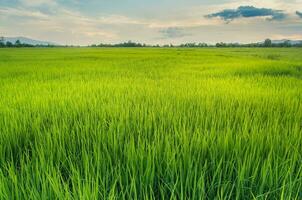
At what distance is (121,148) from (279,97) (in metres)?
2.25

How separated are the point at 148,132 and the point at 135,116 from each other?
1.00ft

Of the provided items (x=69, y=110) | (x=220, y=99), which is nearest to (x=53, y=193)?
(x=69, y=110)

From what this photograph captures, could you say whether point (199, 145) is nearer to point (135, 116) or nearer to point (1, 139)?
point (135, 116)

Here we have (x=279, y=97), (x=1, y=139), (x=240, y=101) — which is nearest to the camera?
(x=1, y=139)

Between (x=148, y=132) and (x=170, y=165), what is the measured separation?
1.92ft

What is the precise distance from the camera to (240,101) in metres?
2.84

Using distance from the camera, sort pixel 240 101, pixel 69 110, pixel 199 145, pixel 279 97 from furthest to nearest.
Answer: pixel 279 97
pixel 240 101
pixel 69 110
pixel 199 145

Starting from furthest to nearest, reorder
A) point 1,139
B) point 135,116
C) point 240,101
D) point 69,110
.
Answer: point 240,101 < point 69,110 < point 135,116 < point 1,139

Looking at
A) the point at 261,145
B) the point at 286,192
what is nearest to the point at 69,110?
the point at 261,145

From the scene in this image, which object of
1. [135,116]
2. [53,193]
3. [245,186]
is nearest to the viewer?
[53,193]

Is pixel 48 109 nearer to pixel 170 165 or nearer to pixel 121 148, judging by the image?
pixel 121 148

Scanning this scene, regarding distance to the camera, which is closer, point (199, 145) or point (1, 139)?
point (199, 145)

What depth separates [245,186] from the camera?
1.10 meters

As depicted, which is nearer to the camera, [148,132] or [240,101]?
[148,132]
